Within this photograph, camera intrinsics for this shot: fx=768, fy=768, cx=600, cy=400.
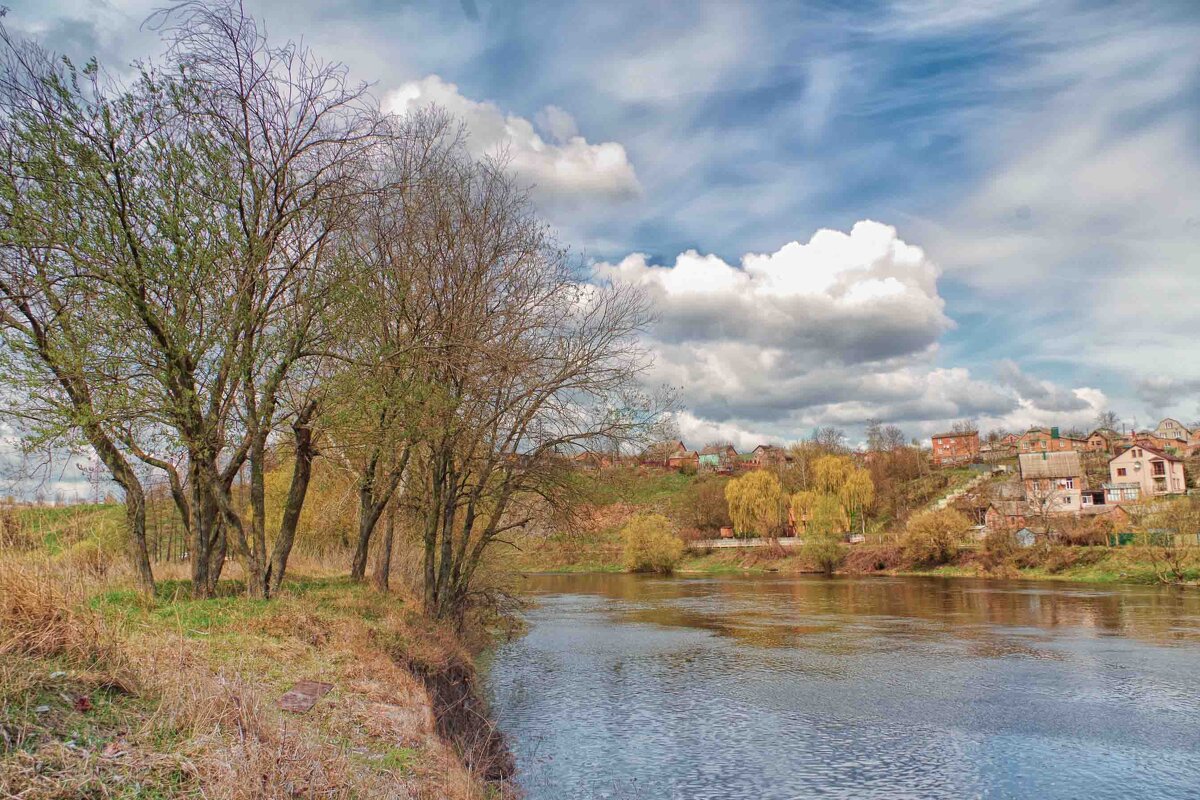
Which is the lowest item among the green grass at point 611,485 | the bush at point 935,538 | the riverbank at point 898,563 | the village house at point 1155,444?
the riverbank at point 898,563

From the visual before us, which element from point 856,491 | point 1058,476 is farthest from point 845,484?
point 1058,476

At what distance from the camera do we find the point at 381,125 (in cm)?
1700

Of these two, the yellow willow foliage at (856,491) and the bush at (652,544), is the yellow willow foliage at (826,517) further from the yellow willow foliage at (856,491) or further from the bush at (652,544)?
the bush at (652,544)

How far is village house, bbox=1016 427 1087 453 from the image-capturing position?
114 m

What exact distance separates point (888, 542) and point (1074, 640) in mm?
38693

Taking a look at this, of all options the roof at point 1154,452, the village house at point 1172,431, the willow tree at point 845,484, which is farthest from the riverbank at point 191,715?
the village house at point 1172,431

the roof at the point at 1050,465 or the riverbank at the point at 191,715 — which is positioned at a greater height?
the roof at the point at 1050,465

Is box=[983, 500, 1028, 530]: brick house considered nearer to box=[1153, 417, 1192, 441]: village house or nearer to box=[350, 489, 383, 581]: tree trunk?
box=[350, 489, 383, 581]: tree trunk

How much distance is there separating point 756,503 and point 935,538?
21.0 m

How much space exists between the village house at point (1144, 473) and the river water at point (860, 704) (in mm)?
55264

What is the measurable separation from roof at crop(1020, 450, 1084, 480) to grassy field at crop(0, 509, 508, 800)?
285 ft

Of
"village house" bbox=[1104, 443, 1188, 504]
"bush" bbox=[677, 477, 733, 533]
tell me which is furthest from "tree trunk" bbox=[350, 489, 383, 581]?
"village house" bbox=[1104, 443, 1188, 504]

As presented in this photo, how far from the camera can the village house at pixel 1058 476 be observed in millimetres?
74863

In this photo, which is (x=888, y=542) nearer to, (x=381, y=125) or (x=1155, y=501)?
(x=1155, y=501)
